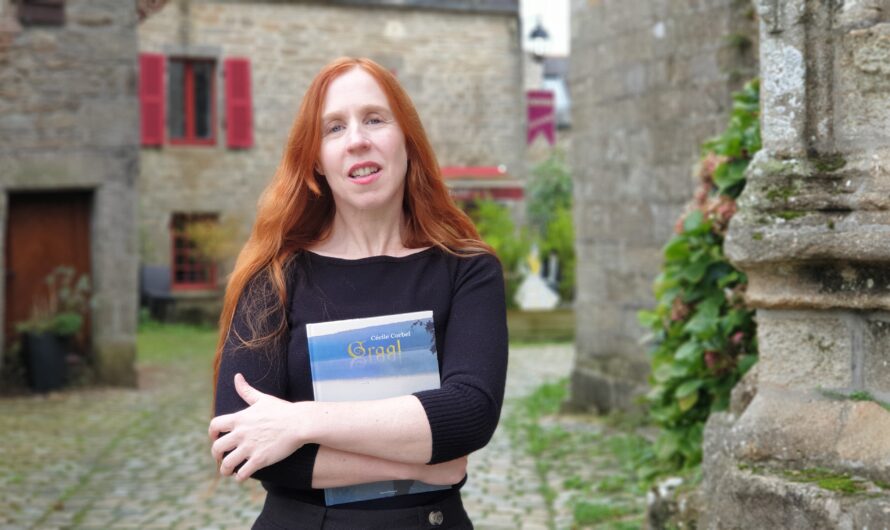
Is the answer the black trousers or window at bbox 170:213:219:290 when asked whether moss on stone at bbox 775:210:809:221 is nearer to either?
the black trousers

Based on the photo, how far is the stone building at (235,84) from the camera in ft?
61.8

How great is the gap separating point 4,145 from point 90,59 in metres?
1.18

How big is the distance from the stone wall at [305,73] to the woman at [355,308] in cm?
1704

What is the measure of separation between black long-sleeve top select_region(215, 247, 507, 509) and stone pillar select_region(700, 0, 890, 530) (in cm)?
65

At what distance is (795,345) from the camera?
2.43 m

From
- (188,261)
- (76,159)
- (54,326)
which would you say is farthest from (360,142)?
(188,261)

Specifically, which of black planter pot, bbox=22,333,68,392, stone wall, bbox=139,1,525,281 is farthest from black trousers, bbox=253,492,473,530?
stone wall, bbox=139,1,525,281

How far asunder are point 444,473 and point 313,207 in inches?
22.9

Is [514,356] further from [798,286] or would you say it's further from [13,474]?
[798,286]

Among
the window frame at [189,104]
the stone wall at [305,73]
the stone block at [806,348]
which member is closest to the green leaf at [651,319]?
the stone block at [806,348]

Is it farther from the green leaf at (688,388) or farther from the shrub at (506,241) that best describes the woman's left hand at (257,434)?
the shrub at (506,241)

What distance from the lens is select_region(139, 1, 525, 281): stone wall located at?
18.9 metres

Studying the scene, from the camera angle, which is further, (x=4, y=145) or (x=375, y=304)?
(x=4, y=145)

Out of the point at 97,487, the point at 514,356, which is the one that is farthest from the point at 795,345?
the point at 514,356
